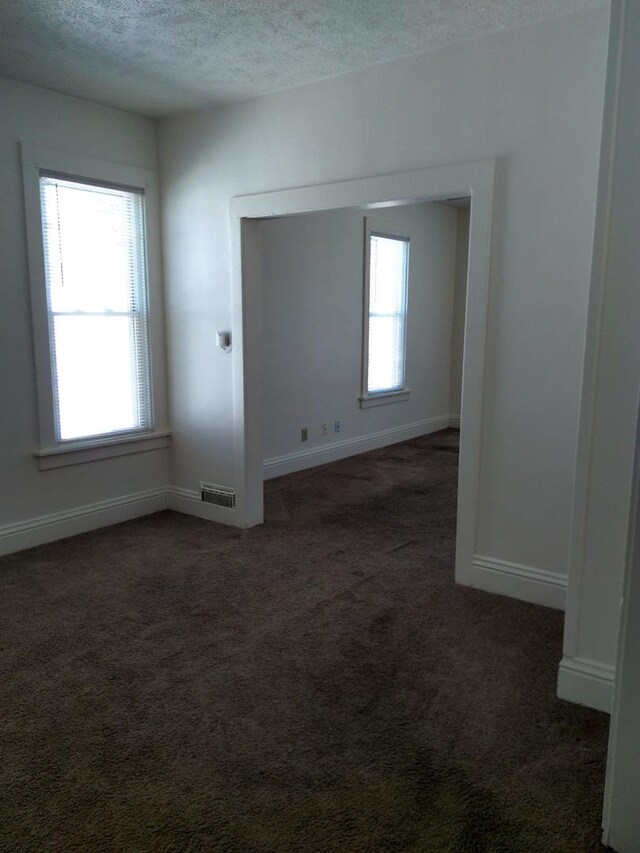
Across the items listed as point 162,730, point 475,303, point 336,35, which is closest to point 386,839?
point 162,730

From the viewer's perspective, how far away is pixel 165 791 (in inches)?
76.7

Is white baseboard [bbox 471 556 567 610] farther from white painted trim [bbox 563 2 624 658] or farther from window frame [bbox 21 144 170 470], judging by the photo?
window frame [bbox 21 144 170 470]

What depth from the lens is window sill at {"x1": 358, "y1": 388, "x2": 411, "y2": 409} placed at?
21.5 feet

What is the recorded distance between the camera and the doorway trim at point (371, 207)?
311 centimetres

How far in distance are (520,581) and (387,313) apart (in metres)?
4.15

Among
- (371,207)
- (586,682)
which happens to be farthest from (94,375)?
(586,682)

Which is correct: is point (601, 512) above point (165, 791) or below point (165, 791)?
above

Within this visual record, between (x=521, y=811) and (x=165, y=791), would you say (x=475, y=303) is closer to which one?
(x=521, y=811)

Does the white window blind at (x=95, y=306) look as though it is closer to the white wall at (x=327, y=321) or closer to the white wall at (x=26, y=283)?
the white wall at (x=26, y=283)

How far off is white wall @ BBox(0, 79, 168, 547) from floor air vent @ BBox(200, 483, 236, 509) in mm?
697

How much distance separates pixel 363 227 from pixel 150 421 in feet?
9.97

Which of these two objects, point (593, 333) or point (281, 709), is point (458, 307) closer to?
point (593, 333)

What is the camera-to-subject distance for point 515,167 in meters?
2.99

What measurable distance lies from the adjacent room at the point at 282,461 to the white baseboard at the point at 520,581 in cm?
2
